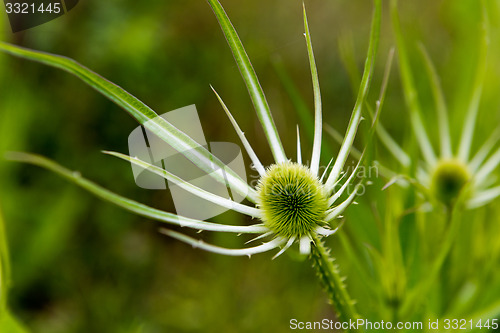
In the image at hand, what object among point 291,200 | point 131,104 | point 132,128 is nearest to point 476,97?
point 291,200

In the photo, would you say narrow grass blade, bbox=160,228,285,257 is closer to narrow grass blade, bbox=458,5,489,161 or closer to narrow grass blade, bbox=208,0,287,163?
narrow grass blade, bbox=208,0,287,163

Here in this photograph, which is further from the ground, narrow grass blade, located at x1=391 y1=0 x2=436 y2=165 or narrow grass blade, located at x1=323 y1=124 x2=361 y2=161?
narrow grass blade, located at x1=391 y1=0 x2=436 y2=165

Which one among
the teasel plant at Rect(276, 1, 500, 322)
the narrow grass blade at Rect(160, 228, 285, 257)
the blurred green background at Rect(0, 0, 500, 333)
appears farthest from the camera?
the blurred green background at Rect(0, 0, 500, 333)

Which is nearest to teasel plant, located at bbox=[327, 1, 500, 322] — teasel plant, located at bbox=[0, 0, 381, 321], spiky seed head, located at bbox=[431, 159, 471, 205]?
spiky seed head, located at bbox=[431, 159, 471, 205]

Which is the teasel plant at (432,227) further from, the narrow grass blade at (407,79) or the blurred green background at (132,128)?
the blurred green background at (132,128)

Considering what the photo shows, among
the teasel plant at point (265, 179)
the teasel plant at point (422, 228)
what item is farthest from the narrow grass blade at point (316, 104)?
the teasel plant at point (422, 228)

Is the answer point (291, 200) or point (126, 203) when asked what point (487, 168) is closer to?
point (291, 200)
